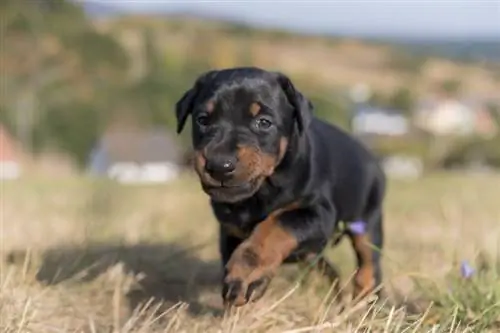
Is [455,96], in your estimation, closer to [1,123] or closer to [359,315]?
[1,123]

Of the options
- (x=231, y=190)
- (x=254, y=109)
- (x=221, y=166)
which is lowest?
(x=231, y=190)

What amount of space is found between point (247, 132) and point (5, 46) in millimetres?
21426

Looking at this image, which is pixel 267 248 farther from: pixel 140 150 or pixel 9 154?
pixel 140 150

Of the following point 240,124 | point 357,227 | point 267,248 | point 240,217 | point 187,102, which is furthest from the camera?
point 357,227

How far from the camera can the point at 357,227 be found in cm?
430

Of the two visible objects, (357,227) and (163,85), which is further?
(163,85)

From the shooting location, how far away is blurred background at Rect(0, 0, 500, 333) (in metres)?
4.03

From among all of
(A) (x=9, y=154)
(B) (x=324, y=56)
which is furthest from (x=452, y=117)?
(A) (x=9, y=154)

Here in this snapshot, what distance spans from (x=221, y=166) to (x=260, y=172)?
9.1 inches

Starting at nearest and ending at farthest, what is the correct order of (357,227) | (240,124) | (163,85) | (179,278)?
(240,124) → (357,227) → (179,278) → (163,85)

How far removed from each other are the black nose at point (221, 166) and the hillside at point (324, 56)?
14.6 m

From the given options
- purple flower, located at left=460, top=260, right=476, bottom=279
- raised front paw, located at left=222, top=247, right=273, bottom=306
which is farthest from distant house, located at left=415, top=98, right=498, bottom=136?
raised front paw, located at left=222, top=247, right=273, bottom=306

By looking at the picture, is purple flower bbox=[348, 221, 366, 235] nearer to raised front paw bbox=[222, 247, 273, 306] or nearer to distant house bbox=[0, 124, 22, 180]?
raised front paw bbox=[222, 247, 273, 306]

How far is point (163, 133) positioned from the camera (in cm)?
2367
